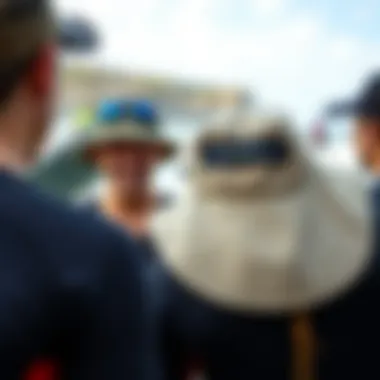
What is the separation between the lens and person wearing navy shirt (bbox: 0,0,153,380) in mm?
775

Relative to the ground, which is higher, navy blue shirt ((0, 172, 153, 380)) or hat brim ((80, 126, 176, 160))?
navy blue shirt ((0, 172, 153, 380))

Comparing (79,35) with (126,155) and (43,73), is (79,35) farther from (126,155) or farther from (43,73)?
(43,73)

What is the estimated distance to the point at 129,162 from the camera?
6.61 ft

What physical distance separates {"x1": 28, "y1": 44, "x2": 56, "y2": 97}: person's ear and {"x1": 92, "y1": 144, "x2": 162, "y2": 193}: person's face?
1117 millimetres

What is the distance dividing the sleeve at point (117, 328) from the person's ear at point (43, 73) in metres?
0.13

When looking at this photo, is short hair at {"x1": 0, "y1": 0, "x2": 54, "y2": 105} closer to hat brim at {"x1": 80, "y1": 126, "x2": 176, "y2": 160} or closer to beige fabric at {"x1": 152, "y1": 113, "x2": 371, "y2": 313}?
beige fabric at {"x1": 152, "y1": 113, "x2": 371, "y2": 313}

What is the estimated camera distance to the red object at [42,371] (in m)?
0.77

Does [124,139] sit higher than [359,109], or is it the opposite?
[359,109]

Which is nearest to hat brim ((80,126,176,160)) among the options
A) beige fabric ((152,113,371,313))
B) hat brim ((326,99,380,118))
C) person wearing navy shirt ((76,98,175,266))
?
person wearing navy shirt ((76,98,175,266))

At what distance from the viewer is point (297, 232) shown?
1.17 m

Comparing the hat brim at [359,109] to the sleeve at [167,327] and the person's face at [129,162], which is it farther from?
the sleeve at [167,327]

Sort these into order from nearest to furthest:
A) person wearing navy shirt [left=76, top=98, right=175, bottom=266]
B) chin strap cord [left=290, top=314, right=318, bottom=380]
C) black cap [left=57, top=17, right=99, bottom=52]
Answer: chin strap cord [left=290, top=314, right=318, bottom=380], person wearing navy shirt [left=76, top=98, right=175, bottom=266], black cap [left=57, top=17, right=99, bottom=52]

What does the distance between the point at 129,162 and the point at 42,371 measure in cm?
125

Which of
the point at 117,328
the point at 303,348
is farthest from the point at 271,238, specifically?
the point at 117,328
